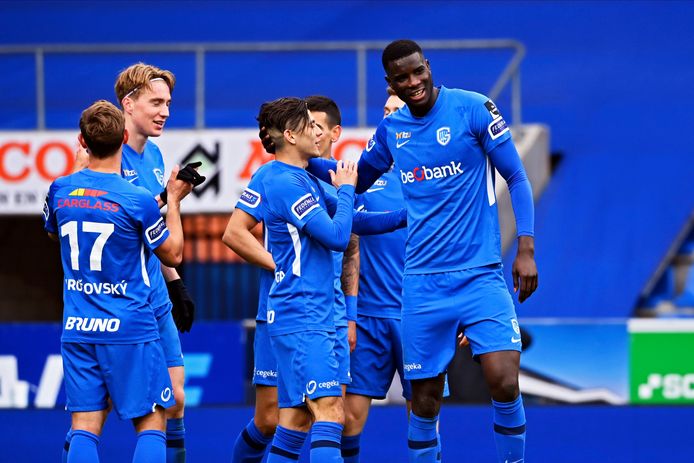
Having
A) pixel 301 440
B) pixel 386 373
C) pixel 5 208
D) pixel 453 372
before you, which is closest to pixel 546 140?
pixel 453 372

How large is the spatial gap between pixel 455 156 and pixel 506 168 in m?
0.24

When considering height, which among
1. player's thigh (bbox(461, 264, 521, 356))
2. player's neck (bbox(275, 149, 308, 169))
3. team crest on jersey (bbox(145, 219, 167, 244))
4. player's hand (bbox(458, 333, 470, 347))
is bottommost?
Result: player's hand (bbox(458, 333, 470, 347))

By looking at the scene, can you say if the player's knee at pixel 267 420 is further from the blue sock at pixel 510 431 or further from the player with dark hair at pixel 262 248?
the blue sock at pixel 510 431

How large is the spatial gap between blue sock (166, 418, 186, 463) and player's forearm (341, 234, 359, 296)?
1098 mm

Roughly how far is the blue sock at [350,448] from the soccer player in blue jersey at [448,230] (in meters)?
0.90

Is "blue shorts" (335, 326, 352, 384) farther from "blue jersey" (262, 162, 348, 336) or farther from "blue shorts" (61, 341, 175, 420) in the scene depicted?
"blue shorts" (61, 341, 175, 420)

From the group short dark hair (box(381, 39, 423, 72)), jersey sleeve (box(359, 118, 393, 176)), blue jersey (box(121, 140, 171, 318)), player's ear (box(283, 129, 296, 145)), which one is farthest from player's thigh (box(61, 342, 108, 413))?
short dark hair (box(381, 39, 423, 72))

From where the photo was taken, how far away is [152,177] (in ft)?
21.6

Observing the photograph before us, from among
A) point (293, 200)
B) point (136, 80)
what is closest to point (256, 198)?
point (293, 200)

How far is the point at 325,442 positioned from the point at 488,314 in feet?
3.05

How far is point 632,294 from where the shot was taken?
44.1ft

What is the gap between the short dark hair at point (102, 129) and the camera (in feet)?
18.1

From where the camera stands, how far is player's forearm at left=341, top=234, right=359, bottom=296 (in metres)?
6.74

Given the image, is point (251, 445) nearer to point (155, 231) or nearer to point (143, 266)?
point (143, 266)
